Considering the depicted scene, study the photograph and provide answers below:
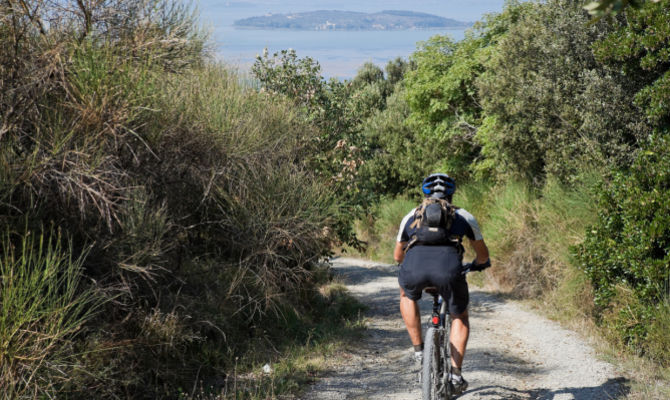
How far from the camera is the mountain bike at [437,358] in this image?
15.6 feet

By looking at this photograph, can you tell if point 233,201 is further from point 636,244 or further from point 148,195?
point 636,244

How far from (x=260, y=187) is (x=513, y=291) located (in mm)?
6322

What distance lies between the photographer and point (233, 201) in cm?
833

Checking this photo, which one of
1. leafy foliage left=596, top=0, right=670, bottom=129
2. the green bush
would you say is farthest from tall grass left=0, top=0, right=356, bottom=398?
leafy foliage left=596, top=0, right=670, bottom=129

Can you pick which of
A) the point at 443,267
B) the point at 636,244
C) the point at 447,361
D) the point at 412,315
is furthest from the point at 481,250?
the point at 636,244

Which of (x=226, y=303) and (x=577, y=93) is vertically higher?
(x=577, y=93)

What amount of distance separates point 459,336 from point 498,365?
102 inches

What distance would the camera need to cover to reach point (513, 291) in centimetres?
1239

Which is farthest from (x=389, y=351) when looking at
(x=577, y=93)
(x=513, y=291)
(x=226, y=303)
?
(x=577, y=93)

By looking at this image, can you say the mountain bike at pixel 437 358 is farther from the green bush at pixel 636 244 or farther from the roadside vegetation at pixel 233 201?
the green bush at pixel 636 244

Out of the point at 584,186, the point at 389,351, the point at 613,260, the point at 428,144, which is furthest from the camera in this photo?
the point at 428,144

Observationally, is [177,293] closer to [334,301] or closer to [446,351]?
[446,351]

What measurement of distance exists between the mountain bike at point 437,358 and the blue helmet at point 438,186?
2.08 ft

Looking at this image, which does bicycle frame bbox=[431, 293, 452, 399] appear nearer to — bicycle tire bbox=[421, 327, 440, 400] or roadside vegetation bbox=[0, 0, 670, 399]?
bicycle tire bbox=[421, 327, 440, 400]
